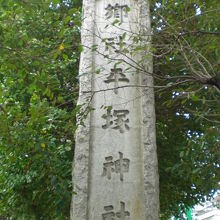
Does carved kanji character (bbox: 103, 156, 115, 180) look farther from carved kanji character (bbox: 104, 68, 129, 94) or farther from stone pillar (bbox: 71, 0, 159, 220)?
carved kanji character (bbox: 104, 68, 129, 94)

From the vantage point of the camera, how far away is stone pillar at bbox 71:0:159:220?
3.55 m

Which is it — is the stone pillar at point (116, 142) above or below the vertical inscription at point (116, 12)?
below

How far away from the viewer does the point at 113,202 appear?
141 inches

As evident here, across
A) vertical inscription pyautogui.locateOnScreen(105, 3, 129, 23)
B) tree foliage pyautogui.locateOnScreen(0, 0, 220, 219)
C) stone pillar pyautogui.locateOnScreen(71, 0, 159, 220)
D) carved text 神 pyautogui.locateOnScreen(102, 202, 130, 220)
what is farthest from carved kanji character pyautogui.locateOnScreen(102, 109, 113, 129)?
vertical inscription pyautogui.locateOnScreen(105, 3, 129, 23)

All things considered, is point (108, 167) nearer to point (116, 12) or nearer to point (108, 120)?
point (108, 120)

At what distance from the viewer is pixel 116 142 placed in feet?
12.7

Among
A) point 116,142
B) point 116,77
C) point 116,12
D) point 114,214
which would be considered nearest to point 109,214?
point 114,214

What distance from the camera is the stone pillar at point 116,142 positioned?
355 centimetres

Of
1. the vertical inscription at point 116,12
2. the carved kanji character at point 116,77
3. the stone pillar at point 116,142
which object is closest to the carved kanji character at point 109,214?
the stone pillar at point 116,142

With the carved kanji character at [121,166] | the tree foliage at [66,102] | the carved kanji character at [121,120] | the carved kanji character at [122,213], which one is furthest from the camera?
the carved kanji character at [121,120]

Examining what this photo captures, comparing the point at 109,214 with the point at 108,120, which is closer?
the point at 109,214

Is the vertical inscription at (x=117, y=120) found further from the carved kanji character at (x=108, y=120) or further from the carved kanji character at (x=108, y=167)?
the carved kanji character at (x=108, y=167)

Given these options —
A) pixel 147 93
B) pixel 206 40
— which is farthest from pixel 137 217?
pixel 206 40

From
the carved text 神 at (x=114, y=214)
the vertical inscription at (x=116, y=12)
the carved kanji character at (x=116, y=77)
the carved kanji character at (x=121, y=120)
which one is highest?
the vertical inscription at (x=116, y=12)
